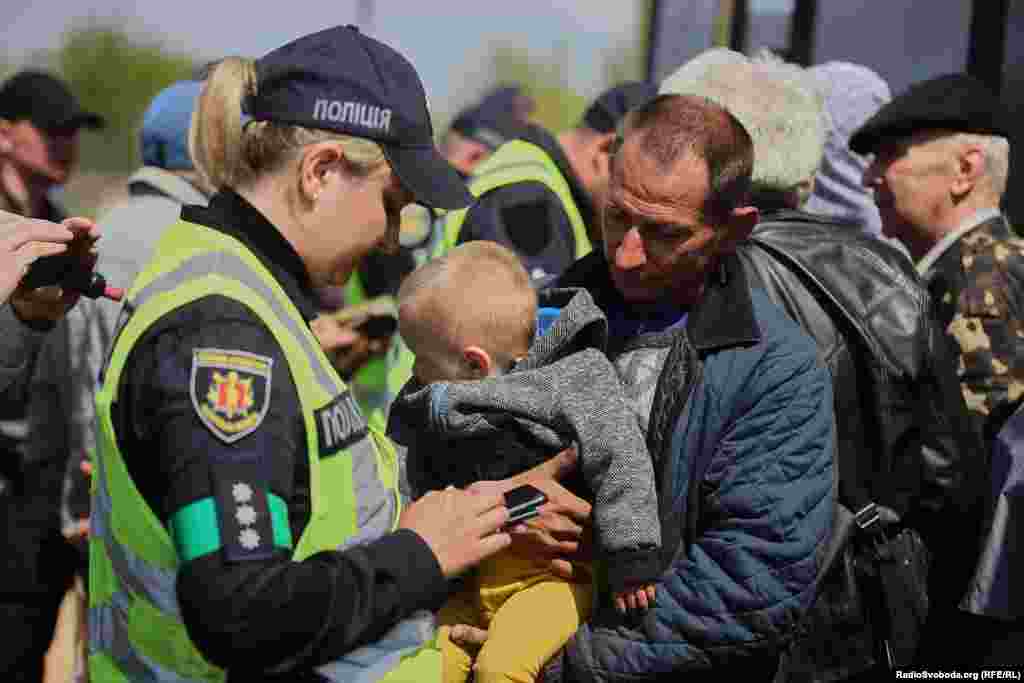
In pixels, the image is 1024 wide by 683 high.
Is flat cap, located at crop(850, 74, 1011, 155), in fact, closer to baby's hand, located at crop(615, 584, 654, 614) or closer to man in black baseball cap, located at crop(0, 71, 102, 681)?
baby's hand, located at crop(615, 584, 654, 614)

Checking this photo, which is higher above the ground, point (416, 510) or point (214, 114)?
point (214, 114)

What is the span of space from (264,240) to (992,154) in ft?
7.71

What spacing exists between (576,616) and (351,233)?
3.00 feet

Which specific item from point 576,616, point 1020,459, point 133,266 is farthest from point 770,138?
point 133,266

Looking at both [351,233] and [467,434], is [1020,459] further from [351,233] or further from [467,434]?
[351,233]

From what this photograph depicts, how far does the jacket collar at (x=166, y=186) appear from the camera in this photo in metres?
4.68

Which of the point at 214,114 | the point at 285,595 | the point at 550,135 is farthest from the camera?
the point at 550,135

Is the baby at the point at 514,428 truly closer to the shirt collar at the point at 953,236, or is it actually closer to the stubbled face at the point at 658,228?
the stubbled face at the point at 658,228

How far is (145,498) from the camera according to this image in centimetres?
222

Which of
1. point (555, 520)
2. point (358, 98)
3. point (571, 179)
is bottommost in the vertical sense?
point (555, 520)

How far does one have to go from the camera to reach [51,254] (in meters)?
2.67

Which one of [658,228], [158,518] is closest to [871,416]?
[658,228]

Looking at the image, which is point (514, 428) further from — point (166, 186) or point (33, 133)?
point (33, 133)

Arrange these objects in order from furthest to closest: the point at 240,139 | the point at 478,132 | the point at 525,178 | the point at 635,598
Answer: the point at 478,132, the point at 525,178, the point at 635,598, the point at 240,139
